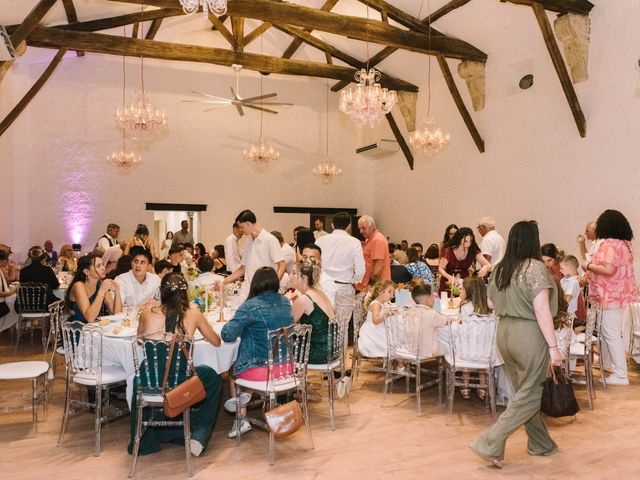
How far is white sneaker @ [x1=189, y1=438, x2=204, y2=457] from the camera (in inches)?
140

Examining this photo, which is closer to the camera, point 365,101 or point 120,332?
point 120,332

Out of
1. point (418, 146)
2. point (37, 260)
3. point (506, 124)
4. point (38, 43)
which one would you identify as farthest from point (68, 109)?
point (506, 124)

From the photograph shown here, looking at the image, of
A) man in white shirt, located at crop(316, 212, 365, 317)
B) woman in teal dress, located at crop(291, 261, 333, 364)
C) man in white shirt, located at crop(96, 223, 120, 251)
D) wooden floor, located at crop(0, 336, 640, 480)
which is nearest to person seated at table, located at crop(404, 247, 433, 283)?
Answer: man in white shirt, located at crop(316, 212, 365, 317)

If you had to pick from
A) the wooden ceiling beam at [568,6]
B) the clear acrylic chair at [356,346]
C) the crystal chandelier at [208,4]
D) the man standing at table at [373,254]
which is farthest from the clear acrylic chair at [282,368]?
the wooden ceiling beam at [568,6]

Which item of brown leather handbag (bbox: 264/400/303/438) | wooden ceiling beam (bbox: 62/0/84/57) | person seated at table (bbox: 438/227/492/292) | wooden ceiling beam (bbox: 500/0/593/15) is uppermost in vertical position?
wooden ceiling beam (bbox: 62/0/84/57)

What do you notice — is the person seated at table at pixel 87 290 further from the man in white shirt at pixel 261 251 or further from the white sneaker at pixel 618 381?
the white sneaker at pixel 618 381

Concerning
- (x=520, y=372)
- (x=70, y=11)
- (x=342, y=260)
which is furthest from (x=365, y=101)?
(x=70, y=11)

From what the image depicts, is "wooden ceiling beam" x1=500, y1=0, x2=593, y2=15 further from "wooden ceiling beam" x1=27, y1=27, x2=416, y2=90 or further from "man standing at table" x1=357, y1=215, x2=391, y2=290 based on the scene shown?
"wooden ceiling beam" x1=27, y1=27, x2=416, y2=90

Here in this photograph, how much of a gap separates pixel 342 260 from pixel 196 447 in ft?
8.17

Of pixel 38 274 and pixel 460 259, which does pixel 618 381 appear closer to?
pixel 460 259

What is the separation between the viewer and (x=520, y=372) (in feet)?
→ 10.8

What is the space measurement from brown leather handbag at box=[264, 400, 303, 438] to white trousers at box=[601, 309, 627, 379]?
3482 mm

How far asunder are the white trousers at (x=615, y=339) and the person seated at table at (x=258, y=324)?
3.36 meters

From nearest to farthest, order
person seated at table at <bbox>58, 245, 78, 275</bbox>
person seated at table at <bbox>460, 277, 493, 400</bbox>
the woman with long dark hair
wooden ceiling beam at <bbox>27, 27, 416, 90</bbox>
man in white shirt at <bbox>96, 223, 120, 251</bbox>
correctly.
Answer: the woman with long dark hair → person seated at table at <bbox>460, 277, 493, 400</bbox> → person seated at table at <bbox>58, 245, 78, 275</bbox> → man in white shirt at <bbox>96, 223, 120, 251</bbox> → wooden ceiling beam at <bbox>27, 27, 416, 90</bbox>
